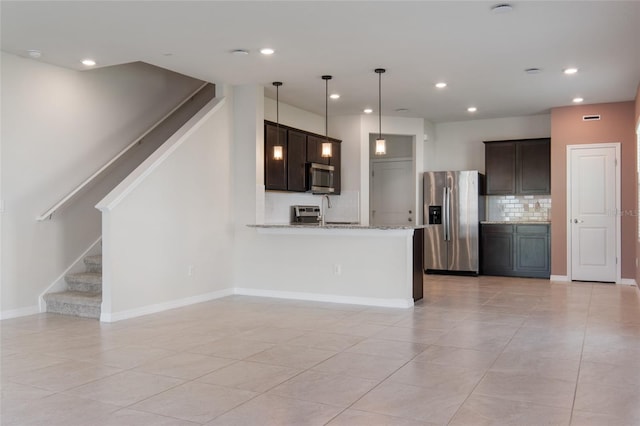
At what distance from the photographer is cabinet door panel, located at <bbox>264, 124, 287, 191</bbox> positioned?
7.09 metres

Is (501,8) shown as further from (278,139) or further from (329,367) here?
(278,139)

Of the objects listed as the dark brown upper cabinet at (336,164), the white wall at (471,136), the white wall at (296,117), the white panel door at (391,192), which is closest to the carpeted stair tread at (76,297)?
the white wall at (296,117)

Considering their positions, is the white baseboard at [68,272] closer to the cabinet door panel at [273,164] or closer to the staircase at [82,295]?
the staircase at [82,295]

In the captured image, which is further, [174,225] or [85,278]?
[174,225]

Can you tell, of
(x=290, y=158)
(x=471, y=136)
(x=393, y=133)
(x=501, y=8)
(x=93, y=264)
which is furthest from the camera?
(x=471, y=136)

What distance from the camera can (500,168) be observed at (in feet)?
30.0

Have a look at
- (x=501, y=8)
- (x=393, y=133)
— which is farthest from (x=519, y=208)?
(x=501, y=8)

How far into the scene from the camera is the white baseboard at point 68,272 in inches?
228

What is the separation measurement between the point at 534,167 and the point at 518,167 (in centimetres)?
25

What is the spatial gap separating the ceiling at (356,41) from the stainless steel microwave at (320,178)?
1334 millimetres

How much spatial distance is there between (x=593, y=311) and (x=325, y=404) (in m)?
4.08

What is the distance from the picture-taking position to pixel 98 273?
20.2 ft

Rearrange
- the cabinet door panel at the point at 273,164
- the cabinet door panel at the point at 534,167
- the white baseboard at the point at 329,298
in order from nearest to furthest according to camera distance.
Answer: the white baseboard at the point at 329,298 < the cabinet door panel at the point at 273,164 < the cabinet door panel at the point at 534,167

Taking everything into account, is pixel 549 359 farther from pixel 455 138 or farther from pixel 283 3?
pixel 455 138
